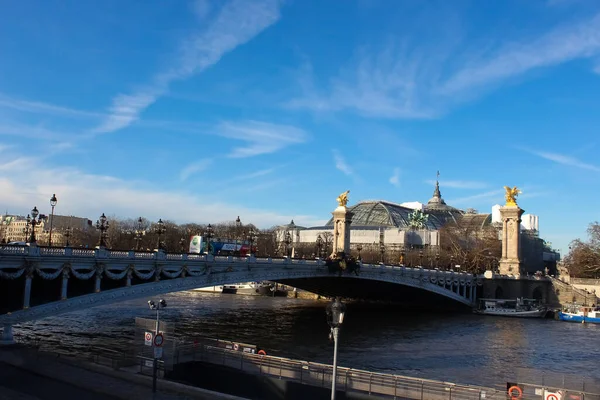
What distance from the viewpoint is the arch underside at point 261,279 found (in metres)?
30.1

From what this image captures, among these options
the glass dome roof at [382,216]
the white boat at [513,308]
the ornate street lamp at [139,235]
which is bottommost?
the white boat at [513,308]

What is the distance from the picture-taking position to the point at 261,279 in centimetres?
4731

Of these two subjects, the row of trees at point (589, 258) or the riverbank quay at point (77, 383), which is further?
the row of trees at point (589, 258)

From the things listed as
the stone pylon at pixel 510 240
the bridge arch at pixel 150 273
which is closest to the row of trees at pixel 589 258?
the stone pylon at pixel 510 240

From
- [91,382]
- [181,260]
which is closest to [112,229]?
[181,260]

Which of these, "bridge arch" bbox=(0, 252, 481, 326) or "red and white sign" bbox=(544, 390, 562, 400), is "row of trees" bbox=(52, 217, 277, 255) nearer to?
"bridge arch" bbox=(0, 252, 481, 326)

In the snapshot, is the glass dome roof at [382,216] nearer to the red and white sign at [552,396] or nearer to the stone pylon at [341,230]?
the stone pylon at [341,230]

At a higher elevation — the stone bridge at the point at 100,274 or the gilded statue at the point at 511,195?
the gilded statue at the point at 511,195

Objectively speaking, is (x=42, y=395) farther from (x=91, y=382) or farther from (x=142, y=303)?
(x=142, y=303)

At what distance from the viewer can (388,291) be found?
78.3 metres

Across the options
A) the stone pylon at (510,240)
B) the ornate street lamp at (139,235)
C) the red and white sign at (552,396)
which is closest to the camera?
the red and white sign at (552,396)

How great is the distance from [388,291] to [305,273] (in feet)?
90.0

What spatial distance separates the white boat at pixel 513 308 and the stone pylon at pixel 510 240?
8.74 metres

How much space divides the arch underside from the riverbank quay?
6.58 metres
